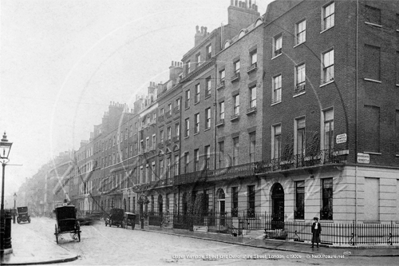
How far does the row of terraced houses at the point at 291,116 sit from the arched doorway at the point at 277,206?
7 centimetres

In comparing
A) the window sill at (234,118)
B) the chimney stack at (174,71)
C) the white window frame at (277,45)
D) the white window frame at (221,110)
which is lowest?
the window sill at (234,118)

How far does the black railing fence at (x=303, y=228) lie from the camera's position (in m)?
22.7

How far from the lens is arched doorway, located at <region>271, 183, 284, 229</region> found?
28358 mm

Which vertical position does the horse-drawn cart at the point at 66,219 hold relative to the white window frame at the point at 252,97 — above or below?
below

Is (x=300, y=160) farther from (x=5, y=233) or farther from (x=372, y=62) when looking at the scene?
(x=5, y=233)

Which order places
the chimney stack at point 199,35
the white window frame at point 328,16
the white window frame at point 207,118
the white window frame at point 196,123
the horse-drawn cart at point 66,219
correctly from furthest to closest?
the chimney stack at point 199,35, the white window frame at point 196,123, the white window frame at point 207,118, the white window frame at point 328,16, the horse-drawn cart at point 66,219

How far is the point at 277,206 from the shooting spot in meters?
29.4

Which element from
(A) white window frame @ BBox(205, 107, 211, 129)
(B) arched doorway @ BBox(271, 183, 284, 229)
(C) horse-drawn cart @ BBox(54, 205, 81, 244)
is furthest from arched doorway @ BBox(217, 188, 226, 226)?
(C) horse-drawn cart @ BBox(54, 205, 81, 244)

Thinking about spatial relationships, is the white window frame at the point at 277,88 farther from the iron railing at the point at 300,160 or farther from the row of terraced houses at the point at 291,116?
the iron railing at the point at 300,160

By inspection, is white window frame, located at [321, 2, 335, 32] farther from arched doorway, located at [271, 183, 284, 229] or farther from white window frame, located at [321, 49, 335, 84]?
arched doorway, located at [271, 183, 284, 229]

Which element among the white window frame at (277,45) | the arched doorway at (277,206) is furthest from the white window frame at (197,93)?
the arched doorway at (277,206)

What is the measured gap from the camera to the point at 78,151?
8756 centimetres

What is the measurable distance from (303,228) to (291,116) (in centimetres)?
683

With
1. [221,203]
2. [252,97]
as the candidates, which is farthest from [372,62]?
[221,203]
